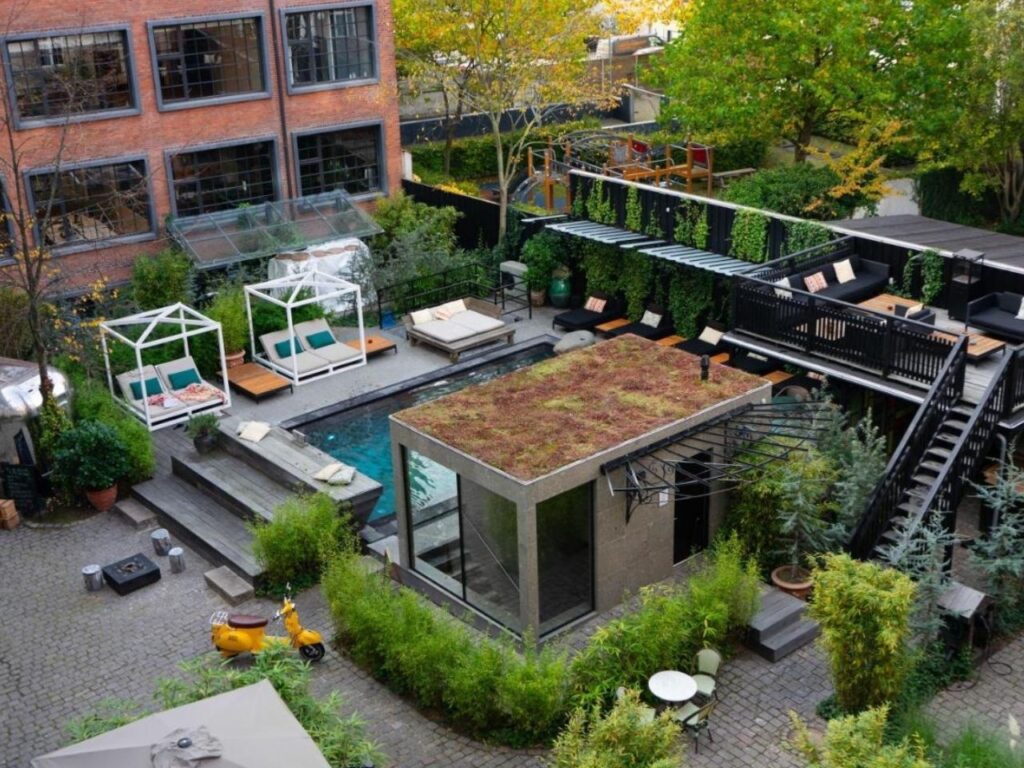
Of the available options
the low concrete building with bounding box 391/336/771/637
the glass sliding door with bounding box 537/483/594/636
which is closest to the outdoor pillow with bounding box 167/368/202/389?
the low concrete building with bounding box 391/336/771/637

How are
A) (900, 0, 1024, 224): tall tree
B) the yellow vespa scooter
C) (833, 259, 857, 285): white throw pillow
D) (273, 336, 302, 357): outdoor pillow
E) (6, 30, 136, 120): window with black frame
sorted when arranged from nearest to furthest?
the yellow vespa scooter < (833, 259, 857, 285): white throw pillow < (273, 336, 302, 357): outdoor pillow < (6, 30, 136, 120): window with black frame < (900, 0, 1024, 224): tall tree

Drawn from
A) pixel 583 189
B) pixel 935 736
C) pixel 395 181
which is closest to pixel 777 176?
pixel 583 189

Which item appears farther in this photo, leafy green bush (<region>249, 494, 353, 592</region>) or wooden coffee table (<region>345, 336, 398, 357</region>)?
wooden coffee table (<region>345, 336, 398, 357</region>)

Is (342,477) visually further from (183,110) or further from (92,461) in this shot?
(183,110)

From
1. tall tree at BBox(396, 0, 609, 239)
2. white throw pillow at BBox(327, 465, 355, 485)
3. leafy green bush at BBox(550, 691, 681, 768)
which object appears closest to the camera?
leafy green bush at BBox(550, 691, 681, 768)

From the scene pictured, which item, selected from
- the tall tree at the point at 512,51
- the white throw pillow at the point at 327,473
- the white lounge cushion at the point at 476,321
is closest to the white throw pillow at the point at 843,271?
the white lounge cushion at the point at 476,321

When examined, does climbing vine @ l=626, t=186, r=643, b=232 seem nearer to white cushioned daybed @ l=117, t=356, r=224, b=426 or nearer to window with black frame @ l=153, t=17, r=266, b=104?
window with black frame @ l=153, t=17, r=266, b=104

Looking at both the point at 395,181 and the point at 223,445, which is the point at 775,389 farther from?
the point at 395,181
